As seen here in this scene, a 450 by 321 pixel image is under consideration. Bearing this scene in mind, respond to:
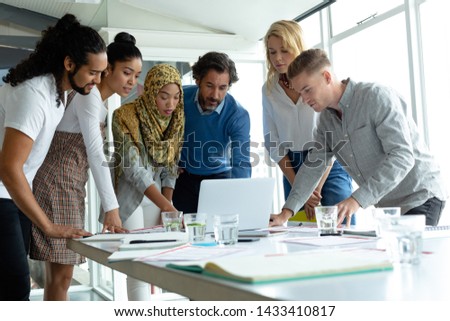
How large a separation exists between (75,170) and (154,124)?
1.52 feet

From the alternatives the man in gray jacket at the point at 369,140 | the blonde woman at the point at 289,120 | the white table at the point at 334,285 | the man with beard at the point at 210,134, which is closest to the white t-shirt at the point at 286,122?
the blonde woman at the point at 289,120

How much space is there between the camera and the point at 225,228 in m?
1.40

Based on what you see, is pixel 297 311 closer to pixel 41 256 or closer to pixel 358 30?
pixel 41 256

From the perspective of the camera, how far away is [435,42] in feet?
11.2

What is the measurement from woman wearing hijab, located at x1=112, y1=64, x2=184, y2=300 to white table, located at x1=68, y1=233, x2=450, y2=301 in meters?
1.33

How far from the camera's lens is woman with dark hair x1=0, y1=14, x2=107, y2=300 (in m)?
1.78

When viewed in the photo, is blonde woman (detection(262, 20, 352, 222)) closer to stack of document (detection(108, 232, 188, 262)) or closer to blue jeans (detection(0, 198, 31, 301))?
stack of document (detection(108, 232, 188, 262))

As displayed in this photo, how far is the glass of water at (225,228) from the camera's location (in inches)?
55.2

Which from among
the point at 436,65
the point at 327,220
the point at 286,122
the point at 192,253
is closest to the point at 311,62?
the point at 286,122

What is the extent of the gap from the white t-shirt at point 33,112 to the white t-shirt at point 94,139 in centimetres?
18

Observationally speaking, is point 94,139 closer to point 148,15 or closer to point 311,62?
point 311,62

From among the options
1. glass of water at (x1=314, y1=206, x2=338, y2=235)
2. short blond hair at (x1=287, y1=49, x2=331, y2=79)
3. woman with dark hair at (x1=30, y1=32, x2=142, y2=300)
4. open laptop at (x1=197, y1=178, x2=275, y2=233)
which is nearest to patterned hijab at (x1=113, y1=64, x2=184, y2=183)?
woman with dark hair at (x1=30, y1=32, x2=142, y2=300)

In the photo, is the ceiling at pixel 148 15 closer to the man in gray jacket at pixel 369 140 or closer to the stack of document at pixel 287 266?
the man in gray jacket at pixel 369 140

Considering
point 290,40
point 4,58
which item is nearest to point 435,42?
point 290,40
